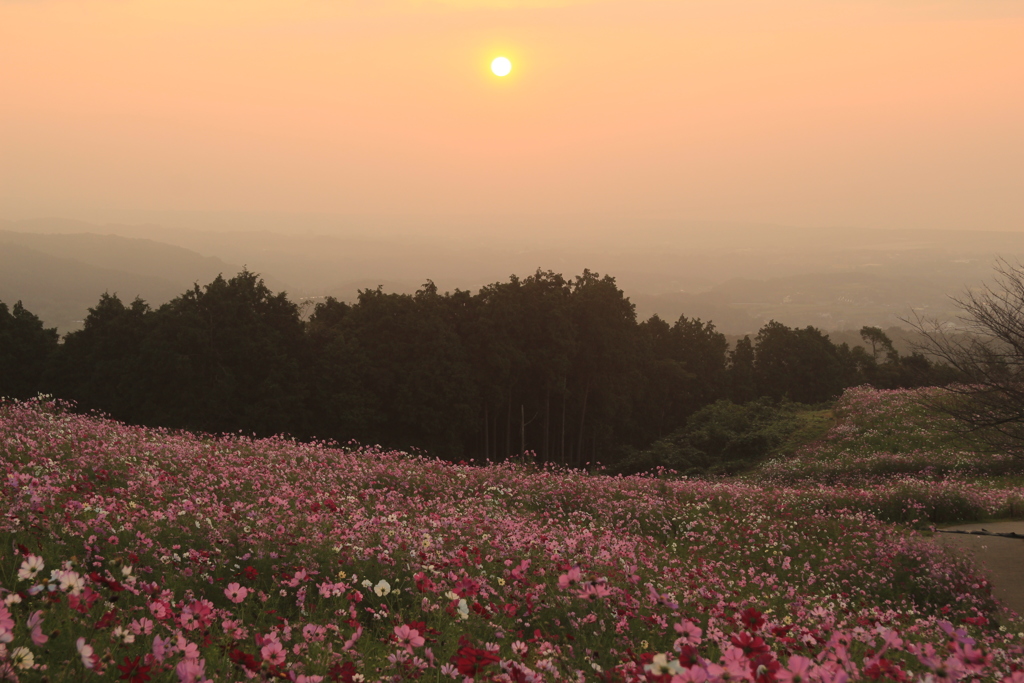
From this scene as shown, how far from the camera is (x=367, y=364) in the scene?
3969 centimetres

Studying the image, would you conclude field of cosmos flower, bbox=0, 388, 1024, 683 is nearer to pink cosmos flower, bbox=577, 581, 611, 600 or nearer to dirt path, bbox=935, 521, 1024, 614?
pink cosmos flower, bbox=577, 581, 611, 600

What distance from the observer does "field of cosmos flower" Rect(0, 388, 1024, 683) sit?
3.97 metres

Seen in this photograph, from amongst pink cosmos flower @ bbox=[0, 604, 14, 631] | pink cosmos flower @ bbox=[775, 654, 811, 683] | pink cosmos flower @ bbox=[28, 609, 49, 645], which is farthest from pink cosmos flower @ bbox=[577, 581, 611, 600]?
pink cosmos flower @ bbox=[0, 604, 14, 631]

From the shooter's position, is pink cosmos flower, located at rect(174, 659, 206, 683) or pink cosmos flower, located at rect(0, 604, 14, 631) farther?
pink cosmos flower, located at rect(174, 659, 206, 683)

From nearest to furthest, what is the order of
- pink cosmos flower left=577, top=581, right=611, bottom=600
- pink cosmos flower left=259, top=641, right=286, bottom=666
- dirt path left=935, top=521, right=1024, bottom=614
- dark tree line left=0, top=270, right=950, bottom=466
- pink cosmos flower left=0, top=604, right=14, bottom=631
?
1. pink cosmos flower left=0, top=604, right=14, bottom=631
2. pink cosmos flower left=259, top=641, right=286, bottom=666
3. pink cosmos flower left=577, top=581, right=611, bottom=600
4. dirt path left=935, top=521, right=1024, bottom=614
5. dark tree line left=0, top=270, right=950, bottom=466

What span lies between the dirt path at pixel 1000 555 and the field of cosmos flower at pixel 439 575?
0.58 meters

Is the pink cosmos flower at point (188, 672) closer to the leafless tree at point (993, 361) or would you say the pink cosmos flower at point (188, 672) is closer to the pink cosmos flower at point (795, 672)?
the pink cosmos flower at point (795, 672)

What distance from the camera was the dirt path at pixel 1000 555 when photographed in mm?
11977

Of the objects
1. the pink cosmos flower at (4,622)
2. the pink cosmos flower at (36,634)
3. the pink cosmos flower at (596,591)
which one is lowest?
the pink cosmos flower at (596,591)

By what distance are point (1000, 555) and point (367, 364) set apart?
30967mm

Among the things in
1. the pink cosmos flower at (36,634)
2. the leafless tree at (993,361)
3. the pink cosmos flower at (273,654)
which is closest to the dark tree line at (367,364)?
the leafless tree at (993,361)

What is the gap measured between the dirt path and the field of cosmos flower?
1.90ft

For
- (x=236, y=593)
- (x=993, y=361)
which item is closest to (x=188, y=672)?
(x=236, y=593)

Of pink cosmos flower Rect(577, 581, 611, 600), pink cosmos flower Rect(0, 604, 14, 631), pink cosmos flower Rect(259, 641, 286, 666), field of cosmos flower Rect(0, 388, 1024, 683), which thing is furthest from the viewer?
pink cosmos flower Rect(577, 581, 611, 600)
